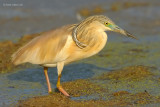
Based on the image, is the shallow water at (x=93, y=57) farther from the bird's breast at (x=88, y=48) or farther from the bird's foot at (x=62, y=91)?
the bird's breast at (x=88, y=48)

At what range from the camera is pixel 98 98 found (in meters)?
5.91

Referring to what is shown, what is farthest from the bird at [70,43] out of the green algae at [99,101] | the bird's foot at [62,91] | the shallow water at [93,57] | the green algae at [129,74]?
the green algae at [129,74]

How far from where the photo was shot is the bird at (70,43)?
5844mm

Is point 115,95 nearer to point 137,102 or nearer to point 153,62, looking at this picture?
point 137,102

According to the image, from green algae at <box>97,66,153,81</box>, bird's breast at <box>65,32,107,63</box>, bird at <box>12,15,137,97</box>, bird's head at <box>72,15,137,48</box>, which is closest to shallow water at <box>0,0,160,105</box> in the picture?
green algae at <box>97,66,153,81</box>

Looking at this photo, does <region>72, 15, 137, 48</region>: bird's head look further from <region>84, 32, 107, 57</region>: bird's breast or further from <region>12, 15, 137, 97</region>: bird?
<region>84, 32, 107, 57</region>: bird's breast

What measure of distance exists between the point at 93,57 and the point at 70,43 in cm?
297

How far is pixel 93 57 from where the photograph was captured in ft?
28.9

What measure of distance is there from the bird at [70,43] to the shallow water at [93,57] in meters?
0.67

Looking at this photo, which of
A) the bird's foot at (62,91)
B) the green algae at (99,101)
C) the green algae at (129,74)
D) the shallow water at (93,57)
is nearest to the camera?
the green algae at (99,101)

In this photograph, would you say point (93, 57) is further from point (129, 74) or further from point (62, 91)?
point (62, 91)

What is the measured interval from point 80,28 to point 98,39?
1.13 ft

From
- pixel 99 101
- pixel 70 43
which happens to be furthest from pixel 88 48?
pixel 99 101

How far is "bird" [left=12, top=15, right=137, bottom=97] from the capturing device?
19.2ft
